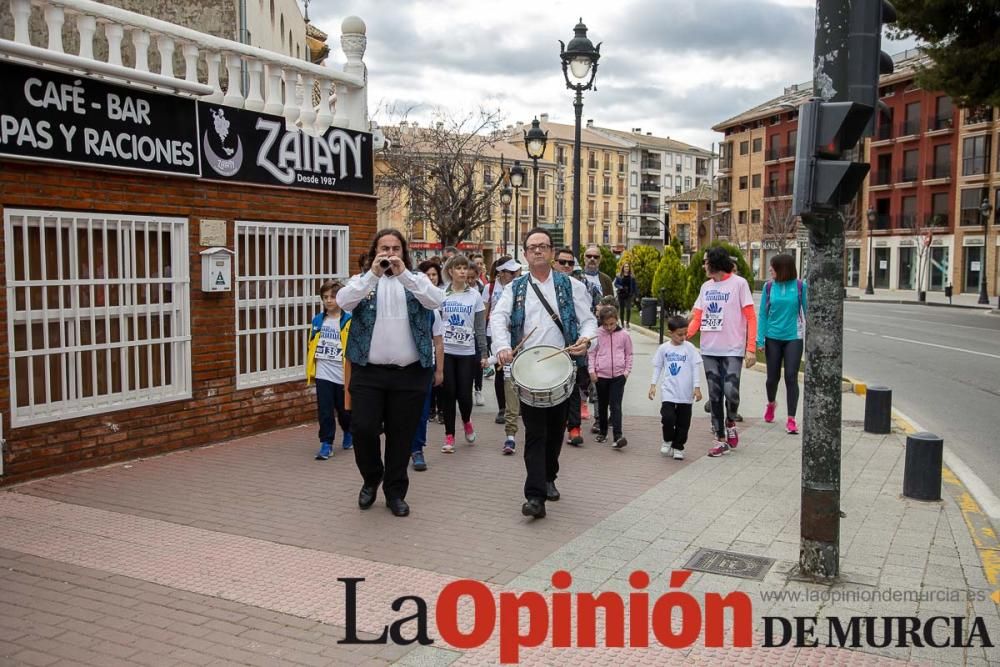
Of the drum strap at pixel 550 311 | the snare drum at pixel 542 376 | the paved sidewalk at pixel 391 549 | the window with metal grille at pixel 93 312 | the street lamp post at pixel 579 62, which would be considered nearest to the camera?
the paved sidewalk at pixel 391 549

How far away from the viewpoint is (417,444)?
798 centimetres

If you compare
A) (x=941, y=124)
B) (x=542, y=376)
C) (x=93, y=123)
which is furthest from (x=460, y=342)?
(x=941, y=124)

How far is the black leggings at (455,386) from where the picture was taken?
8.62 metres

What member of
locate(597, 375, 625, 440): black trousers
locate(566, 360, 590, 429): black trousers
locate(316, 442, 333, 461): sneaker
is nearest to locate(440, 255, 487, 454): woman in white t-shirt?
locate(566, 360, 590, 429): black trousers

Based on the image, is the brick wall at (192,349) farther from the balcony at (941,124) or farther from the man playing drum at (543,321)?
the balcony at (941,124)

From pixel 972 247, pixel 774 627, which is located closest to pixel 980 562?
pixel 774 627

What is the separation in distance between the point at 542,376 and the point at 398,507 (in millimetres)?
1415

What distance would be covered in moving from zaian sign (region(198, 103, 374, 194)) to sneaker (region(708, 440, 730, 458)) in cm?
513

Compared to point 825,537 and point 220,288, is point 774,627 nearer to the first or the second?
point 825,537

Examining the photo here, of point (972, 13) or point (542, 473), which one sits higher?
point (972, 13)

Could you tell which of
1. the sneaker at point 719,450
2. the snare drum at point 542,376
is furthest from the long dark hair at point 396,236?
the sneaker at point 719,450

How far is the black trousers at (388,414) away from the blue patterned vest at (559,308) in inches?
28.7

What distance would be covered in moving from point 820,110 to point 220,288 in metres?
5.93

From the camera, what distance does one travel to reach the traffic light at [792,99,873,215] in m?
4.76
